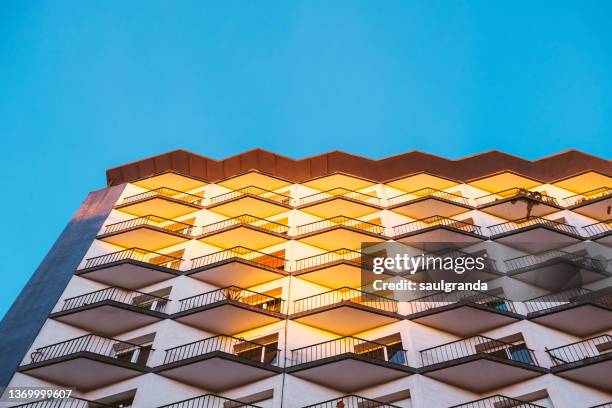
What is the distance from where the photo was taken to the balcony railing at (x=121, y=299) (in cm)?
2827

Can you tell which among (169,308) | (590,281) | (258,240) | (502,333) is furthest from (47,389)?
(590,281)

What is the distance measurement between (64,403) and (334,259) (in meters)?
12.7

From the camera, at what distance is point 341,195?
114ft

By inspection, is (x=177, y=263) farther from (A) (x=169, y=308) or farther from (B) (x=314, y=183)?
(B) (x=314, y=183)

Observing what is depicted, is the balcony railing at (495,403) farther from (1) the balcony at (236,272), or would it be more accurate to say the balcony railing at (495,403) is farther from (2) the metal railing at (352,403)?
(1) the balcony at (236,272)

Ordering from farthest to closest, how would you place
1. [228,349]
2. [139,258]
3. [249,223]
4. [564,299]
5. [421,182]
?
[421,182] → [249,223] → [139,258] → [564,299] → [228,349]

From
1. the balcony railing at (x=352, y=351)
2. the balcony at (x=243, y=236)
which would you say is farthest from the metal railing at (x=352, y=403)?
the balcony at (x=243, y=236)

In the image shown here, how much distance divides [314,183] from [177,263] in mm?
9855

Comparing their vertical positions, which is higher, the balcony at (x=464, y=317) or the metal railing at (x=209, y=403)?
the balcony at (x=464, y=317)

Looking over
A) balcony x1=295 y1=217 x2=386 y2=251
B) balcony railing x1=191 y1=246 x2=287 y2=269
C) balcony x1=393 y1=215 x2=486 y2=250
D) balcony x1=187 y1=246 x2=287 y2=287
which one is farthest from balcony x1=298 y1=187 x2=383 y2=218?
balcony x1=187 y1=246 x2=287 y2=287

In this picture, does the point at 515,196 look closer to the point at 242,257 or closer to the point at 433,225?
the point at 433,225

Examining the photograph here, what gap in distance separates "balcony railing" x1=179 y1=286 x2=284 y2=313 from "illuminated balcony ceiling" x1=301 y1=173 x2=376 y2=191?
413 inches

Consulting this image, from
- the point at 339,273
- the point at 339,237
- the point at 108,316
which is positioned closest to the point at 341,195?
the point at 339,237

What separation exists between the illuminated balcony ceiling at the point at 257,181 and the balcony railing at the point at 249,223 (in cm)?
398
